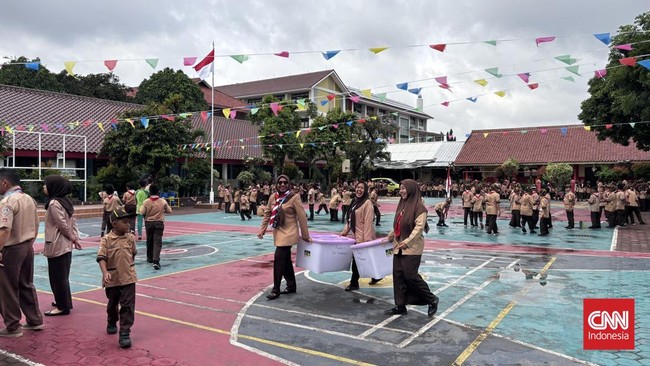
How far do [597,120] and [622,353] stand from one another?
77.2 feet

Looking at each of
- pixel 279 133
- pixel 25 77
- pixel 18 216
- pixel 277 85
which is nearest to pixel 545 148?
pixel 279 133

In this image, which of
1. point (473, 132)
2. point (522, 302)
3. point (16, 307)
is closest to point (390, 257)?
point (522, 302)

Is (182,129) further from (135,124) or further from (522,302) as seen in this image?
(522,302)

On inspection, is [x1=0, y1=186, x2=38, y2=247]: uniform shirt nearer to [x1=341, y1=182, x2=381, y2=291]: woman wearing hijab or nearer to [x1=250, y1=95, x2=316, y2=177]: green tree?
[x1=341, y1=182, x2=381, y2=291]: woman wearing hijab

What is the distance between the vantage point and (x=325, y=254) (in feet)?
22.1

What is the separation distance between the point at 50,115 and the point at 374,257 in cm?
2571

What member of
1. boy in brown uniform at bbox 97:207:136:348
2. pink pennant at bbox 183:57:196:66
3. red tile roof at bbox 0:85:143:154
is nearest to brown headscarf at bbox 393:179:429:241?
boy in brown uniform at bbox 97:207:136:348

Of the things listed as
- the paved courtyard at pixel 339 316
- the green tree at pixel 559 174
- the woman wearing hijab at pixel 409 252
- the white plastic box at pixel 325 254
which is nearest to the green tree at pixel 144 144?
the paved courtyard at pixel 339 316

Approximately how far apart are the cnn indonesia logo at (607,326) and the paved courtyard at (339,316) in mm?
122

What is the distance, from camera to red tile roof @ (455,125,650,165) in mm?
35531

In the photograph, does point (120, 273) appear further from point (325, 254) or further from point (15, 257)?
point (325, 254)

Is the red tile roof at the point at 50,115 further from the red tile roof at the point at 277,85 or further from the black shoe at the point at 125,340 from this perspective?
the red tile roof at the point at 277,85

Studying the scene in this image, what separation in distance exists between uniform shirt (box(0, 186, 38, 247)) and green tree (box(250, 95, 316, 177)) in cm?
2545

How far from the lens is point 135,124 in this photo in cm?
2434
